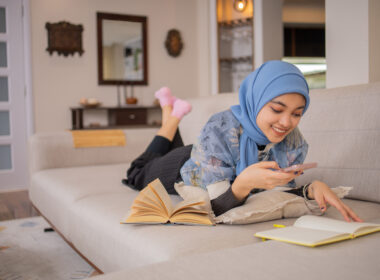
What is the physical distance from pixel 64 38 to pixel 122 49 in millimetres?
673

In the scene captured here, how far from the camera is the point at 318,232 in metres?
1.04

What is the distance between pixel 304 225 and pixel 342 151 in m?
0.66

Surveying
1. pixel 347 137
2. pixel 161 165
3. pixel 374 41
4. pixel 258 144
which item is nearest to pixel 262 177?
pixel 258 144

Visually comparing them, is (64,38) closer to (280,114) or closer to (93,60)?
(93,60)

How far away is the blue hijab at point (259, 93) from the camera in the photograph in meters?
1.30

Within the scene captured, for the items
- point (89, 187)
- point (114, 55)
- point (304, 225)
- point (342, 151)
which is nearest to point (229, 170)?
point (304, 225)

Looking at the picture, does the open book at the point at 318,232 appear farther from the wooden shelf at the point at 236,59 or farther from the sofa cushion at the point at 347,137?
the wooden shelf at the point at 236,59

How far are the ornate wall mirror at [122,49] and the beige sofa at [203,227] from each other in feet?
7.15

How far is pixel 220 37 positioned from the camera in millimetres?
4773

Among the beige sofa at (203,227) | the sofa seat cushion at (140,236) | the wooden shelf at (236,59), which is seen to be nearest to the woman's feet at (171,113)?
the beige sofa at (203,227)

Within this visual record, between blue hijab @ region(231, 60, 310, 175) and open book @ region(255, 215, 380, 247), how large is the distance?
37cm

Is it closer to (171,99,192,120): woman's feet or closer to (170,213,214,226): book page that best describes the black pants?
(171,99,192,120): woman's feet

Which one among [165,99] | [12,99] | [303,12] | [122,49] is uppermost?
[303,12]

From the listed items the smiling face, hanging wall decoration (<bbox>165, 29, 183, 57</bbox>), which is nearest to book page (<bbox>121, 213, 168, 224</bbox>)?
the smiling face
